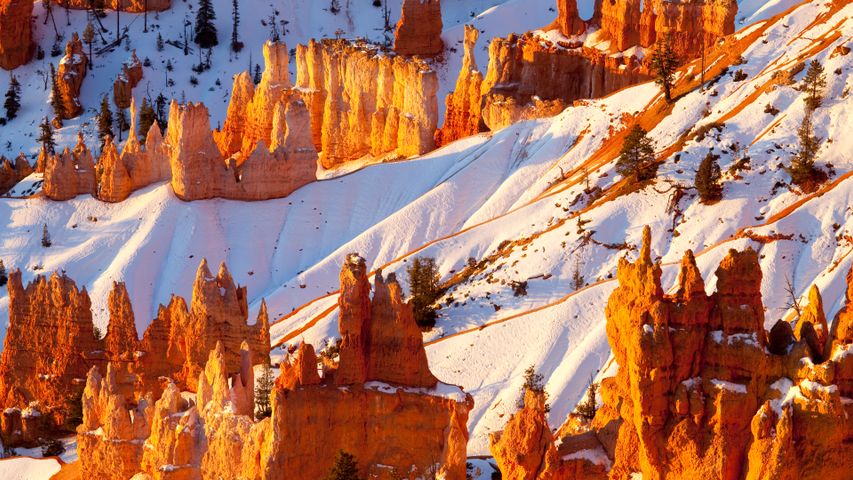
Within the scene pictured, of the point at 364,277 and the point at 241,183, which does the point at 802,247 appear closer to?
the point at 364,277

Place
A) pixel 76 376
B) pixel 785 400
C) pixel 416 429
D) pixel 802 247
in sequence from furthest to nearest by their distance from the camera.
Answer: pixel 76 376 < pixel 802 247 < pixel 416 429 < pixel 785 400

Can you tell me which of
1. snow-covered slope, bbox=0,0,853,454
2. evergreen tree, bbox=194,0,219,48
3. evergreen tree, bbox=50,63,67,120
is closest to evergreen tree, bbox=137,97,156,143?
evergreen tree, bbox=50,63,67,120

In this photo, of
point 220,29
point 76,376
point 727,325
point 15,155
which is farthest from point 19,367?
point 220,29

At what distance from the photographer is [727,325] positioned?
167 ft

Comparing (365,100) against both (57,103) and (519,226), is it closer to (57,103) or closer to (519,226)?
(57,103)

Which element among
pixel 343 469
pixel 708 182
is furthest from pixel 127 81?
pixel 343 469

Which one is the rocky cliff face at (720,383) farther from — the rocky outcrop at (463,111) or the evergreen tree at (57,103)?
the evergreen tree at (57,103)

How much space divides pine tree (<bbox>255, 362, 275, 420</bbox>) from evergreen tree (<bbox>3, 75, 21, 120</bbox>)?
229ft

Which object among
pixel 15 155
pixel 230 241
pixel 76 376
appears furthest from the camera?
pixel 15 155

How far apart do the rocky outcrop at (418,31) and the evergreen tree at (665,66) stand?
1059 inches

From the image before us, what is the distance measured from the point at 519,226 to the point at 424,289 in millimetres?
8899

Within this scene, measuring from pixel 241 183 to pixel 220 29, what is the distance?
4533cm

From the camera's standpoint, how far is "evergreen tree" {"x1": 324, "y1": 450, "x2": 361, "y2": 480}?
5653 cm

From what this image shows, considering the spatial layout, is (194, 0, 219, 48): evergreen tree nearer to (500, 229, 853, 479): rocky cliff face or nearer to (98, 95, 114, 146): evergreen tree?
(98, 95, 114, 146): evergreen tree
